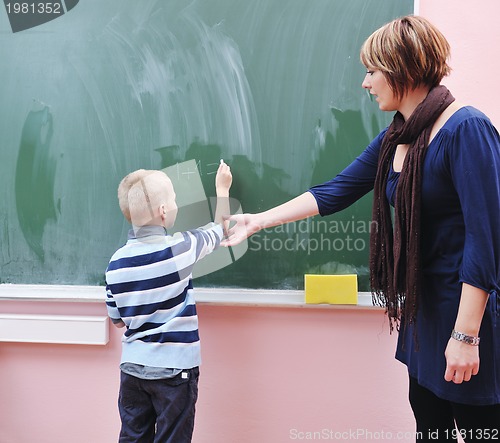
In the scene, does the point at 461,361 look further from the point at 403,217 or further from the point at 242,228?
the point at 242,228

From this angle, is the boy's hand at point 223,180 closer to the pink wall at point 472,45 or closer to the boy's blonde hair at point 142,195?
the boy's blonde hair at point 142,195

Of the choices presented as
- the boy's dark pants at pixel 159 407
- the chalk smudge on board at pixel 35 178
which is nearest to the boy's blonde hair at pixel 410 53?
the boy's dark pants at pixel 159 407

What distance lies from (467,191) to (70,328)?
138 cm

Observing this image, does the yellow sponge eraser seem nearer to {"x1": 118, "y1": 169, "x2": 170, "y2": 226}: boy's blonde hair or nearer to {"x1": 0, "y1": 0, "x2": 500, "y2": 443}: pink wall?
{"x1": 0, "y1": 0, "x2": 500, "y2": 443}: pink wall

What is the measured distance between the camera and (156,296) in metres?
1.41

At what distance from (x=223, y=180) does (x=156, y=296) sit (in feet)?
1.47

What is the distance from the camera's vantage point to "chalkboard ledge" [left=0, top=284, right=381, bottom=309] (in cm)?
163

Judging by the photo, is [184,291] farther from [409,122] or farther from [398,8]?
[398,8]

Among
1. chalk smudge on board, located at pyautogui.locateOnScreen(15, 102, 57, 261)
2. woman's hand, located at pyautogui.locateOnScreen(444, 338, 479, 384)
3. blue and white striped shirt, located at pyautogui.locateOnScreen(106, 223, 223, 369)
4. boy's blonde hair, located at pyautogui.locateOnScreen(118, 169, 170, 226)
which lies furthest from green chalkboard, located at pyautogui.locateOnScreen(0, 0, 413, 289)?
woman's hand, located at pyautogui.locateOnScreen(444, 338, 479, 384)

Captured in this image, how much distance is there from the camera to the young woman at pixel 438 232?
100 centimetres

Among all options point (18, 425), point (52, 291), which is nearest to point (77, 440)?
point (18, 425)

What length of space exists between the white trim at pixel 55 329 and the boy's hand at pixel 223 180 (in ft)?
2.02

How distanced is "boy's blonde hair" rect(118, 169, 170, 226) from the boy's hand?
6.6 inches

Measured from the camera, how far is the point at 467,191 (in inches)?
39.3
